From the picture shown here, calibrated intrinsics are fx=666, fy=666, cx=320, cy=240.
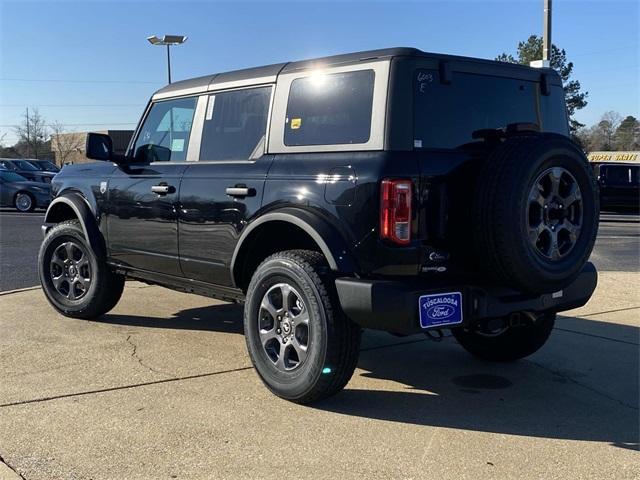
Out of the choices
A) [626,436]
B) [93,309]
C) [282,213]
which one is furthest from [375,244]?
[93,309]

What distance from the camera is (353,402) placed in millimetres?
4012

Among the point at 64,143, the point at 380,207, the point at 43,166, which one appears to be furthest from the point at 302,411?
the point at 64,143

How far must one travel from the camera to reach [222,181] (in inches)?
177

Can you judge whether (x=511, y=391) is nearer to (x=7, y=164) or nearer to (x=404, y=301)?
(x=404, y=301)

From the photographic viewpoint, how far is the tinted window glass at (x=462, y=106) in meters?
3.75

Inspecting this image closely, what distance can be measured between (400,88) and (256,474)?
214 centimetres

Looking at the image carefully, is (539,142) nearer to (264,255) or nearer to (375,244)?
(375,244)

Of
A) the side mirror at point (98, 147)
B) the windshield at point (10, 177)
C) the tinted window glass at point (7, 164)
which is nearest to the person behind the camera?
the side mirror at point (98, 147)

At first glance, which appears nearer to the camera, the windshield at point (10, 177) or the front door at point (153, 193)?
the front door at point (153, 193)

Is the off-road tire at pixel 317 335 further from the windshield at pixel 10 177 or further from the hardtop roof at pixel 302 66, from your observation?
the windshield at pixel 10 177

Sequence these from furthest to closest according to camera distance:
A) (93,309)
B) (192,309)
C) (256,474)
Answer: (192,309) < (93,309) < (256,474)

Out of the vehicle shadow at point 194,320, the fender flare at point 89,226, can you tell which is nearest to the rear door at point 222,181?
the vehicle shadow at point 194,320

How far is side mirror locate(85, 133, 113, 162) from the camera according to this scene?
17.8 ft

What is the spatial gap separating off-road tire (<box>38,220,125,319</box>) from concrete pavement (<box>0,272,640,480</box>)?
0.61ft
